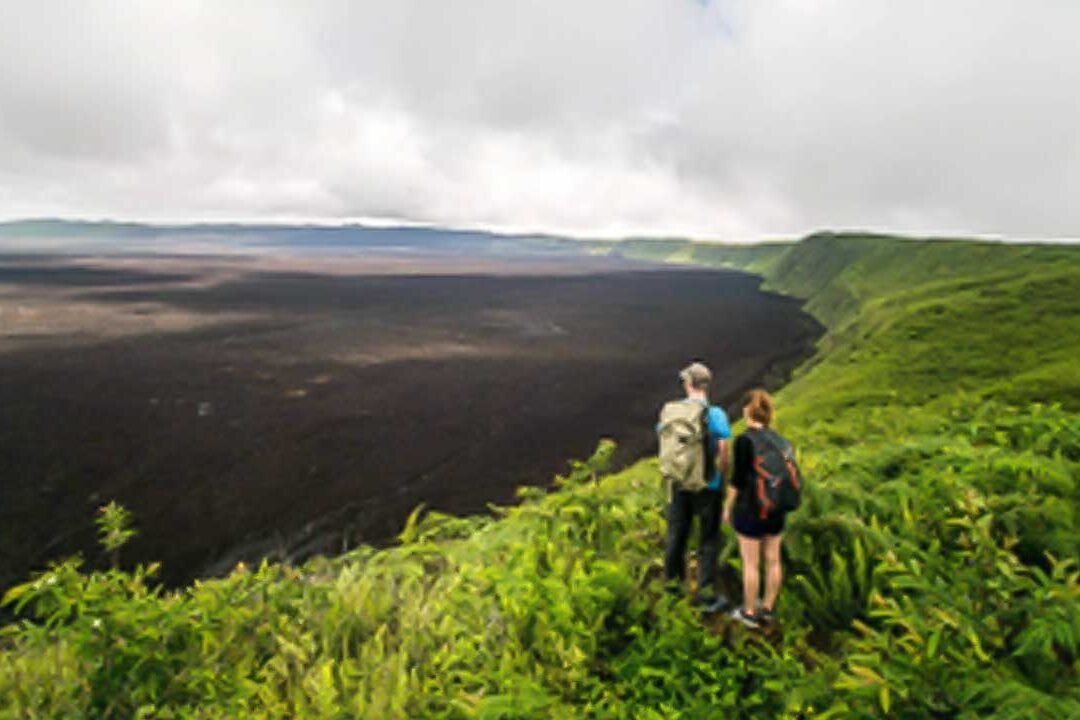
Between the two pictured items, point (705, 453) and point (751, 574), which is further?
point (705, 453)

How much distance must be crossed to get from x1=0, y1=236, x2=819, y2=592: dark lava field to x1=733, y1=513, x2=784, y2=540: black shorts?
1006 inches

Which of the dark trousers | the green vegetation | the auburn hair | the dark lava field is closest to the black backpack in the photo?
the auburn hair

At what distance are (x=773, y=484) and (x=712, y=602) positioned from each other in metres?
1.69

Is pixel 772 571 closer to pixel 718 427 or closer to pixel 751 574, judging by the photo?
pixel 751 574

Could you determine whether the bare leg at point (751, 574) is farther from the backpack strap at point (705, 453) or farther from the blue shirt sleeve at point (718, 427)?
the blue shirt sleeve at point (718, 427)

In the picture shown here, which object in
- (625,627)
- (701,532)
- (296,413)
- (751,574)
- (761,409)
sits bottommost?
(296,413)

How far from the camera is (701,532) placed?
23.9 feet

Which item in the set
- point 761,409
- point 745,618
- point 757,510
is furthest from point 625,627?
point 761,409

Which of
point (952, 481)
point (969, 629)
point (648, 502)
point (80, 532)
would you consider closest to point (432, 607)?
point (648, 502)

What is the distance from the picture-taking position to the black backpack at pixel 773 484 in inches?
258

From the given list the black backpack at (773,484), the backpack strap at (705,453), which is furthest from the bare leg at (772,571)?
the backpack strap at (705,453)

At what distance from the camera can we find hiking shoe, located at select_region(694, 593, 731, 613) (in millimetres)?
6898

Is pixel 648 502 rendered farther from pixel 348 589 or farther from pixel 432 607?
pixel 348 589

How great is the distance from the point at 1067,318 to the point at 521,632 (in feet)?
245
